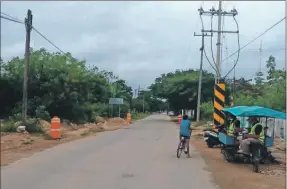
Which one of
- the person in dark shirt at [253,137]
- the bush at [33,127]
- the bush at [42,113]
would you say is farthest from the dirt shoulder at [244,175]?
the bush at [42,113]

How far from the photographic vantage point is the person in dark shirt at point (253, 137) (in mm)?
12984

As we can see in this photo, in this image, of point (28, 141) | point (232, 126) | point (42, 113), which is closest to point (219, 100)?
point (232, 126)

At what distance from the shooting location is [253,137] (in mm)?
13219

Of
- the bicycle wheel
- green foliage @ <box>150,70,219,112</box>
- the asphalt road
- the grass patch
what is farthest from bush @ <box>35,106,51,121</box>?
green foliage @ <box>150,70,219,112</box>

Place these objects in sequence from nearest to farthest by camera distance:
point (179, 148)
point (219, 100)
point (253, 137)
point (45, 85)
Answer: point (253, 137), point (179, 148), point (219, 100), point (45, 85)

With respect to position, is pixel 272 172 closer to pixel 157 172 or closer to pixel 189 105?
pixel 157 172

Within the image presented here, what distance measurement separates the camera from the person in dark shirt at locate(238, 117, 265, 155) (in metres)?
13.0

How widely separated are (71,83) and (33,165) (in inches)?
865

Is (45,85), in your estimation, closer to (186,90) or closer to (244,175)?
(244,175)

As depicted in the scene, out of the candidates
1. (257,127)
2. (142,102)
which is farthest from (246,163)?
(142,102)

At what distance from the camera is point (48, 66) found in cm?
3253

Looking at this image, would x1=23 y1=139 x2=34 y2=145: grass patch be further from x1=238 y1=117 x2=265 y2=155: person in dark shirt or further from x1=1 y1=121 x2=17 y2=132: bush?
x1=238 y1=117 x2=265 y2=155: person in dark shirt

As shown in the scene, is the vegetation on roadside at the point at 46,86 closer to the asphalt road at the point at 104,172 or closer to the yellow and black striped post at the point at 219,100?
the yellow and black striped post at the point at 219,100

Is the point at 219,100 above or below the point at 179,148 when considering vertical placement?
above
